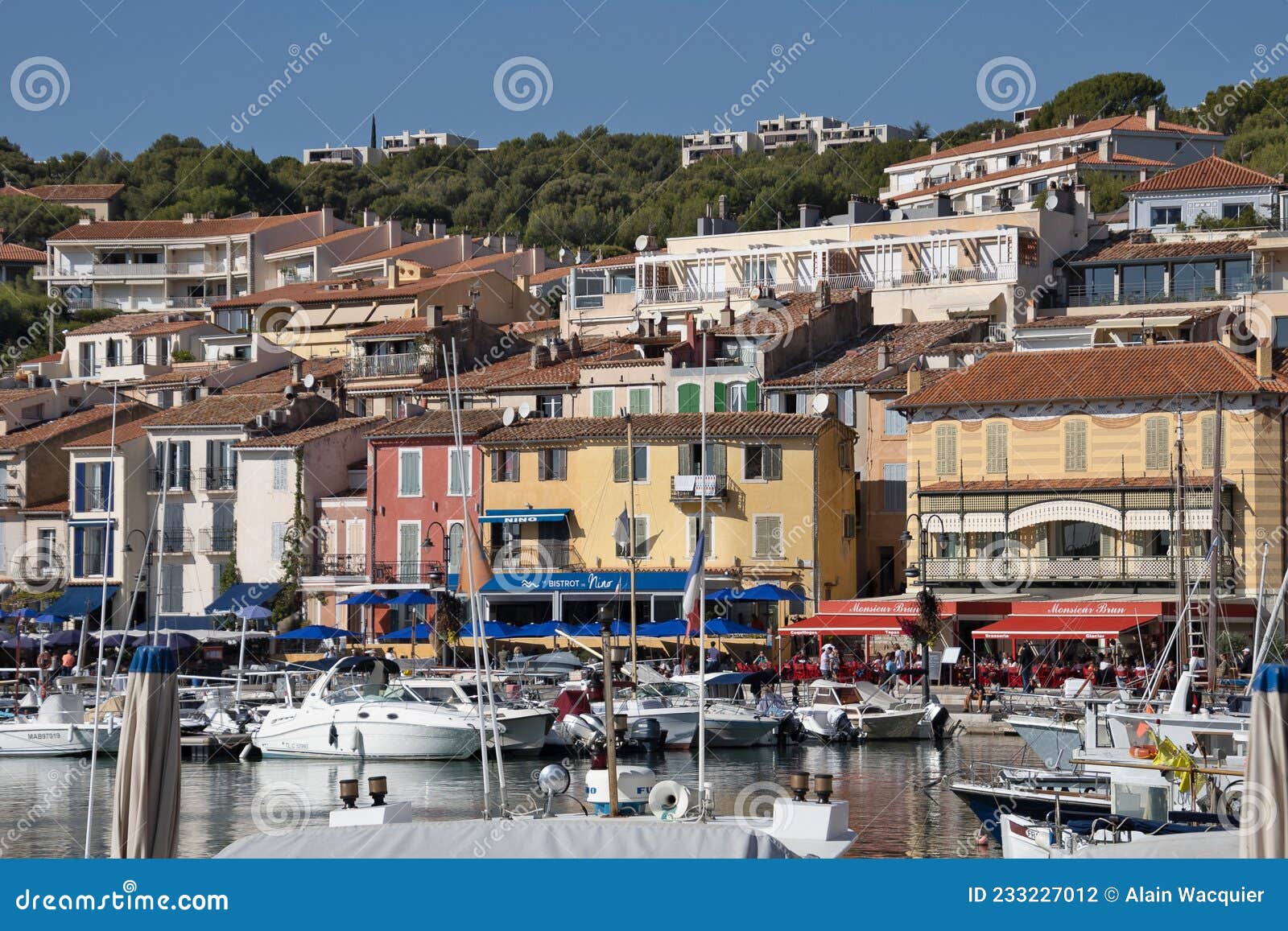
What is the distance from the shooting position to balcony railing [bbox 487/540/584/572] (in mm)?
57469

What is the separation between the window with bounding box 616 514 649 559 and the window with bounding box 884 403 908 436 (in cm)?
792

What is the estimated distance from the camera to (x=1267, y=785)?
11.1 meters

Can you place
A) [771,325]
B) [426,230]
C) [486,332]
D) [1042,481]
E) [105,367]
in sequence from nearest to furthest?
[1042,481], [771,325], [486,332], [105,367], [426,230]

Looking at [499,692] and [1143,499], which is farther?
[1143,499]

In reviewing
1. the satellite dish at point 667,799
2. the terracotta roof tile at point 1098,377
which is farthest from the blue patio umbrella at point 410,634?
the satellite dish at point 667,799

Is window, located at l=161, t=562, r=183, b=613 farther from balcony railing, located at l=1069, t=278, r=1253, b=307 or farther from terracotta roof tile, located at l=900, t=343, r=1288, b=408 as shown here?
balcony railing, located at l=1069, t=278, r=1253, b=307

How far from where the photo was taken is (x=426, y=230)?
11381cm

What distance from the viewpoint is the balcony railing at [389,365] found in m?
71.4

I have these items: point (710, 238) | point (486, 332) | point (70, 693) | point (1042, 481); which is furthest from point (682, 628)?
point (710, 238)

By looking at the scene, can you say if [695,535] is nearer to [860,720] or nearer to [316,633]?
[316,633]

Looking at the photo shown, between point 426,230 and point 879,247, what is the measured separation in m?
44.4

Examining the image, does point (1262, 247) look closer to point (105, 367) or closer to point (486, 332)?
point (486, 332)

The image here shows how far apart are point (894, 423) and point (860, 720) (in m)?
17.9

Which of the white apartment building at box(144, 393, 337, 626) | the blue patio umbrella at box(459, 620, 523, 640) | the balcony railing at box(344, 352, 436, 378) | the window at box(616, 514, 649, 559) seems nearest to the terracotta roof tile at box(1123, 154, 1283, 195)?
the balcony railing at box(344, 352, 436, 378)
